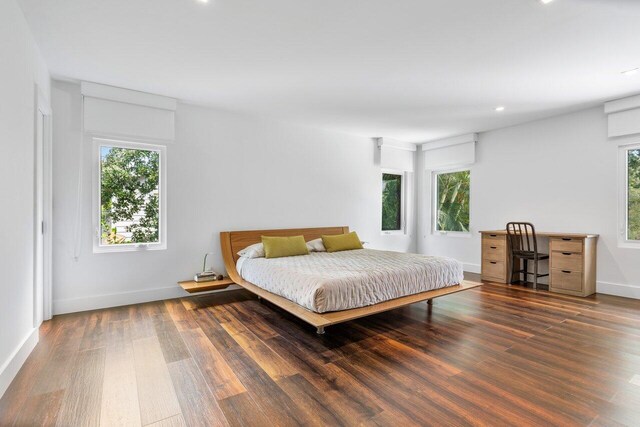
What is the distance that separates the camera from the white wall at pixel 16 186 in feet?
6.58

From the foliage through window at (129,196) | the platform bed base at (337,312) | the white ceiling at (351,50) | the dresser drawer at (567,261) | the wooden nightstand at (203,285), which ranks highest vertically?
the white ceiling at (351,50)

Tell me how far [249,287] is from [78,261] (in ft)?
6.19

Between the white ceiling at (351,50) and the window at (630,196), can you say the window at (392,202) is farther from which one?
the window at (630,196)

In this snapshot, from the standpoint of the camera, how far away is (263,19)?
2344 mm

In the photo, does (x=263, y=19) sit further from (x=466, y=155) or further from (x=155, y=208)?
(x=466, y=155)

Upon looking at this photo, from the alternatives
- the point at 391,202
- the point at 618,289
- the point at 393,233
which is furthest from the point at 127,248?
the point at 618,289

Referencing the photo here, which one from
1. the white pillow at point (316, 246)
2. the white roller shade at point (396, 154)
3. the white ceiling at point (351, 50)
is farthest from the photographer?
the white roller shade at point (396, 154)

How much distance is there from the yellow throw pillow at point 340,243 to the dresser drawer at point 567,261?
8.60ft

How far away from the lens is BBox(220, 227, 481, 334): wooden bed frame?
2.59 m

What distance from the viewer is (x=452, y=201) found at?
245 inches

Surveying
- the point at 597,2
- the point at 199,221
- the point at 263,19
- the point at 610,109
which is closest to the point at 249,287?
the point at 199,221

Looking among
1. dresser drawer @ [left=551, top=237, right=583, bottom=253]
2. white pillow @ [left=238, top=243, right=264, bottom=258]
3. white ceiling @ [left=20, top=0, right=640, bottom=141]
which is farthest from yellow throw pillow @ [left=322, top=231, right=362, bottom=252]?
dresser drawer @ [left=551, top=237, right=583, bottom=253]

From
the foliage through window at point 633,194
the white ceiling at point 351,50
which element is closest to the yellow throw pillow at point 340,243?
the white ceiling at point 351,50

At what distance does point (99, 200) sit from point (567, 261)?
19.1 ft
